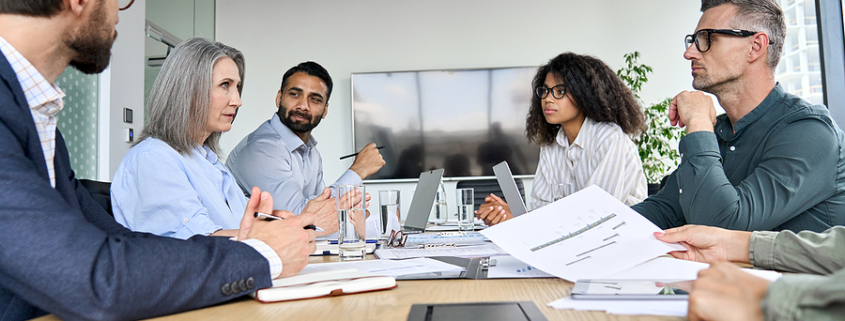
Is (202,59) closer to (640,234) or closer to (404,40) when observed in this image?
(640,234)

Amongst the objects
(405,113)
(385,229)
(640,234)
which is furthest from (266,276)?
(405,113)

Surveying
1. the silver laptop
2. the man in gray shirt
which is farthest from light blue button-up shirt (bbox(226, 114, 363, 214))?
the silver laptop

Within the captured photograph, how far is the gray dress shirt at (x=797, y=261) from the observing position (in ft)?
1.44

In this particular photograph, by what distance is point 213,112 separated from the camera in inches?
67.2

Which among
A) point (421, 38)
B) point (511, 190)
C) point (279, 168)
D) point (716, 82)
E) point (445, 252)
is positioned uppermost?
point (421, 38)

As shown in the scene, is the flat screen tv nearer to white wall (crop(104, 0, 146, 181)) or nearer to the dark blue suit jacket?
white wall (crop(104, 0, 146, 181))

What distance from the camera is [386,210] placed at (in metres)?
1.62

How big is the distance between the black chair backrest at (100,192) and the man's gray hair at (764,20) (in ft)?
5.62

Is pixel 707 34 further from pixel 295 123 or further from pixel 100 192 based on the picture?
pixel 295 123

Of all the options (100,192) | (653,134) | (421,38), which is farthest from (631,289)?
(421,38)

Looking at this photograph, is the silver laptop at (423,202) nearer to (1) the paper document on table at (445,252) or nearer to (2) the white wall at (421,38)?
(1) the paper document on table at (445,252)

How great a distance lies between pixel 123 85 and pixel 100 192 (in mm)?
1874

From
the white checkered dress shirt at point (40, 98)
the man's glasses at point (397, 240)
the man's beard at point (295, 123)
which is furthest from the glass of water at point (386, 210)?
the man's beard at point (295, 123)

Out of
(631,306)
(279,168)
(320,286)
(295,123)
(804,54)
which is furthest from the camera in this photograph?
(804,54)
